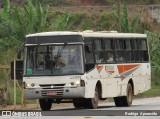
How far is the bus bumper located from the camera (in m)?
27.8

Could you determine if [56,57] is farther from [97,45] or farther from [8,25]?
[8,25]

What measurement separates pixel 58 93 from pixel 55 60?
1280 millimetres

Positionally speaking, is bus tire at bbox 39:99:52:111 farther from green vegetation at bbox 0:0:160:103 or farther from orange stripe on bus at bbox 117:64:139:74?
green vegetation at bbox 0:0:160:103

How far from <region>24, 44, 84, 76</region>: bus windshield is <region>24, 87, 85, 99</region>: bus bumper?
62 centimetres

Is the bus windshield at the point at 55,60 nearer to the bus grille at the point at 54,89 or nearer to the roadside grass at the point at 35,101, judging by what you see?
the bus grille at the point at 54,89

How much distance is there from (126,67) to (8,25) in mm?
17126

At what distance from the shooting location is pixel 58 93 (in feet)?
91.4

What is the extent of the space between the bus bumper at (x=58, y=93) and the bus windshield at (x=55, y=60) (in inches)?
24.3

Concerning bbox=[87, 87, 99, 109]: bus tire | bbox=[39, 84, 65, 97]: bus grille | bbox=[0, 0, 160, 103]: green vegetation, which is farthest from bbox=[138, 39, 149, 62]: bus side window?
bbox=[0, 0, 160, 103]: green vegetation

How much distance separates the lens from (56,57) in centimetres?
2830

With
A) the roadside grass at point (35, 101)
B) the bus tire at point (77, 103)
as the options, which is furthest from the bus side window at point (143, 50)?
the roadside grass at point (35, 101)

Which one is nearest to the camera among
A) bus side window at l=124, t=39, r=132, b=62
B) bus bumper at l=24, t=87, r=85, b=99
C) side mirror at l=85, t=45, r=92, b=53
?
bus bumper at l=24, t=87, r=85, b=99

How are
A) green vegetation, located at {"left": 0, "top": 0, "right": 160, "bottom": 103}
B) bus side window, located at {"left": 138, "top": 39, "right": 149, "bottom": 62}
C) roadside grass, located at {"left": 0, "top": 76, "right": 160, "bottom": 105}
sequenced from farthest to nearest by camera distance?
green vegetation, located at {"left": 0, "top": 0, "right": 160, "bottom": 103} < roadside grass, located at {"left": 0, "top": 76, "right": 160, "bottom": 105} < bus side window, located at {"left": 138, "top": 39, "right": 149, "bottom": 62}

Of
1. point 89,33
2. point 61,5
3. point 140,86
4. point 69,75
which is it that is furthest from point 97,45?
point 61,5
